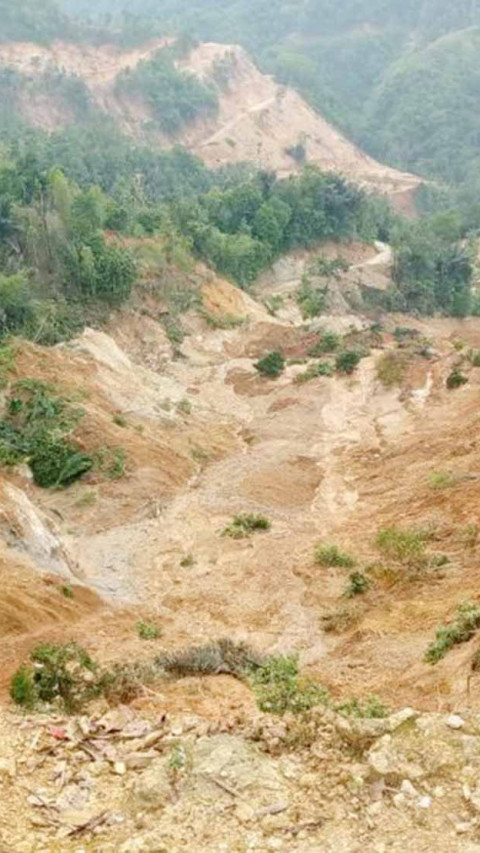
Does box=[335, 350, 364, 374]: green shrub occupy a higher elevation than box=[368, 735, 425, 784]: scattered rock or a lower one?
lower

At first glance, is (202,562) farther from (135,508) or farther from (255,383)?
(255,383)

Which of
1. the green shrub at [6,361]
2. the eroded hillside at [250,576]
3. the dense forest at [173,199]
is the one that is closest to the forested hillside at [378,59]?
the dense forest at [173,199]

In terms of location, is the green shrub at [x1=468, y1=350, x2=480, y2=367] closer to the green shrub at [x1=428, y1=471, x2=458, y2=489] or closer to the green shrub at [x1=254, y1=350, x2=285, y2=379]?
the green shrub at [x1=254, y1=350, x2=285, y2=379]

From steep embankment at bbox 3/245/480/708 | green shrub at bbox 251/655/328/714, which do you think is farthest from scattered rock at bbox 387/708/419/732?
steep embankment at bbox 3/245/480/708

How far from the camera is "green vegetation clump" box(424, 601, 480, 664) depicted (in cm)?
1276

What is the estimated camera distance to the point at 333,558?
19.7m

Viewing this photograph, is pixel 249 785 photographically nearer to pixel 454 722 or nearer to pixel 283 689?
pixel 454 722

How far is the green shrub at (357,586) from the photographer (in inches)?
693

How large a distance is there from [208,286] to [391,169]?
228 ft

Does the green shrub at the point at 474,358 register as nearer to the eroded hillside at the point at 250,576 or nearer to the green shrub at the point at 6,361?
the eroded hillside at the point at 250,576

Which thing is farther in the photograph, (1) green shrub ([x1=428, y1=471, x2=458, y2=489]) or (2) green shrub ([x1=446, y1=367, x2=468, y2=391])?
(2) green shrub ([x1=446, y1=367, x2=468, y2=391])

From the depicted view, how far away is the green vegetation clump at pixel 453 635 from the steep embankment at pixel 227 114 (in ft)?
264

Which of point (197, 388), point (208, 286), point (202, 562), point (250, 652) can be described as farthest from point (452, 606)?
point (208, 286)

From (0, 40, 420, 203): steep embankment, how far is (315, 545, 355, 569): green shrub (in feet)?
244
